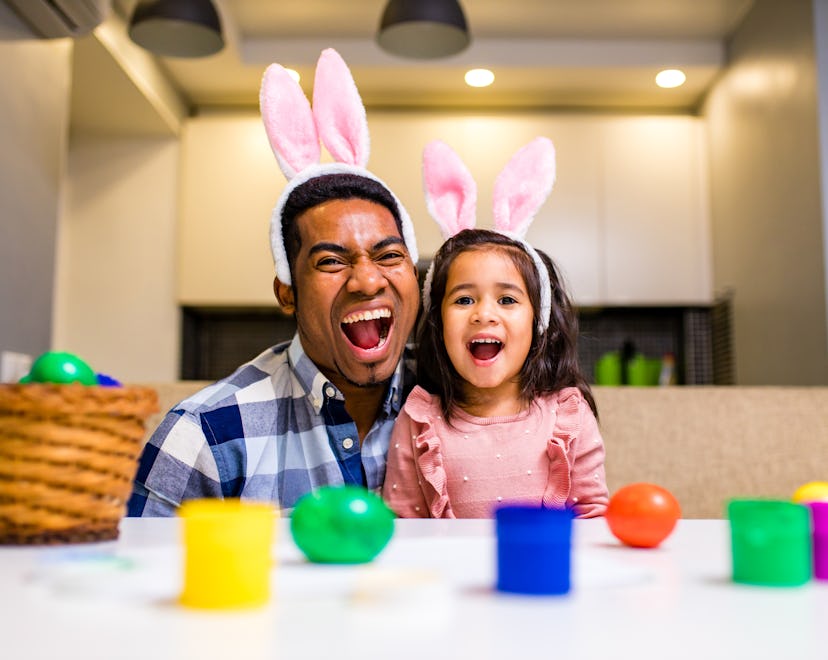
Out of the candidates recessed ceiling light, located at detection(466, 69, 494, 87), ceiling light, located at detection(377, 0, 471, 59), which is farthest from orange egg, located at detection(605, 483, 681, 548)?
recessed ceiling light, located at detection(466, 69, 494, 87)

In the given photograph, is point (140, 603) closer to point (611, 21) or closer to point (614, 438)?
point (614, 438)

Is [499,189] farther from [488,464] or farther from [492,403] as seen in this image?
[488,464]

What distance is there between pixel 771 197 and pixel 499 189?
6.48ft

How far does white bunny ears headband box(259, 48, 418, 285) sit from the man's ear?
2 centimetres

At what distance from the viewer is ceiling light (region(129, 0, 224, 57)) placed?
2.44m

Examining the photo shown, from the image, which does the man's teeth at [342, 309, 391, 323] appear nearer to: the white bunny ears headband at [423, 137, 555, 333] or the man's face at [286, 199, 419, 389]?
the man's face at [286, 199, 419, 389]

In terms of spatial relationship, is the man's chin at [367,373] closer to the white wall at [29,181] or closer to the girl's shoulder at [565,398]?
the girl's shoulder at [565,398]

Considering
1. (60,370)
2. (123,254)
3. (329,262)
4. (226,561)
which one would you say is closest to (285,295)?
(329,262)

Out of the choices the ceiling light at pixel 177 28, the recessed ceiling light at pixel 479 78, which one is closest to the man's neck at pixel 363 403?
the ceiling light at pixel 177 28

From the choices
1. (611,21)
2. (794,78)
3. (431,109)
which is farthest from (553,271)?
(431,109)

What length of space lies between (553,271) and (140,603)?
1192 mm

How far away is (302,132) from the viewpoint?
4.27 ft

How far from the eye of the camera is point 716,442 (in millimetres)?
1653

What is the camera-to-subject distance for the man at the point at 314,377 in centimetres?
117
